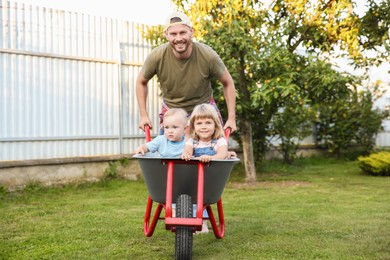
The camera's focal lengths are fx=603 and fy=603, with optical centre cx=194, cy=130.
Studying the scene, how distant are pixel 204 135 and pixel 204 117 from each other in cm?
11

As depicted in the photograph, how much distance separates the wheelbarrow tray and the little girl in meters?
0.19

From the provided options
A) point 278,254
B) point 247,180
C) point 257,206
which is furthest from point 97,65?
point 278,254

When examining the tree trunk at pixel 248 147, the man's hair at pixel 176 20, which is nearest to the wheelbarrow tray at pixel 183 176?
the man's hair at pixel 176 20

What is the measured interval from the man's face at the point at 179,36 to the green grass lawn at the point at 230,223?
128 centimetres

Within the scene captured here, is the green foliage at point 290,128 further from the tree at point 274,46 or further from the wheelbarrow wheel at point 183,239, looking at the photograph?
the wheelbarrow wheel at point 183,239

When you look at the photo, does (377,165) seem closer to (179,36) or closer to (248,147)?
(248,147)

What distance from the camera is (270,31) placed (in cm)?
749

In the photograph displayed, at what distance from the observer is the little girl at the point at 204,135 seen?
11.7 ft

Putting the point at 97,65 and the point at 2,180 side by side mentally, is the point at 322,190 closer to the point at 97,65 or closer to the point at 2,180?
the point at 97,65

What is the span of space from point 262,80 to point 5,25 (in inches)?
122

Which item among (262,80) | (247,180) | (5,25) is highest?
(5,25)

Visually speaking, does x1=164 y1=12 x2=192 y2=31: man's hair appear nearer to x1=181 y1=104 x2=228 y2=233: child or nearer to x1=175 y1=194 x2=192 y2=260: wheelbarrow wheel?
x1=181 y1=104 x2=228 y2=233: child

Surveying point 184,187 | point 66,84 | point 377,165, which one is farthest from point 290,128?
point 184,187

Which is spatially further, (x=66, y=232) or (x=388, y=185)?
(x=388, y=185)
